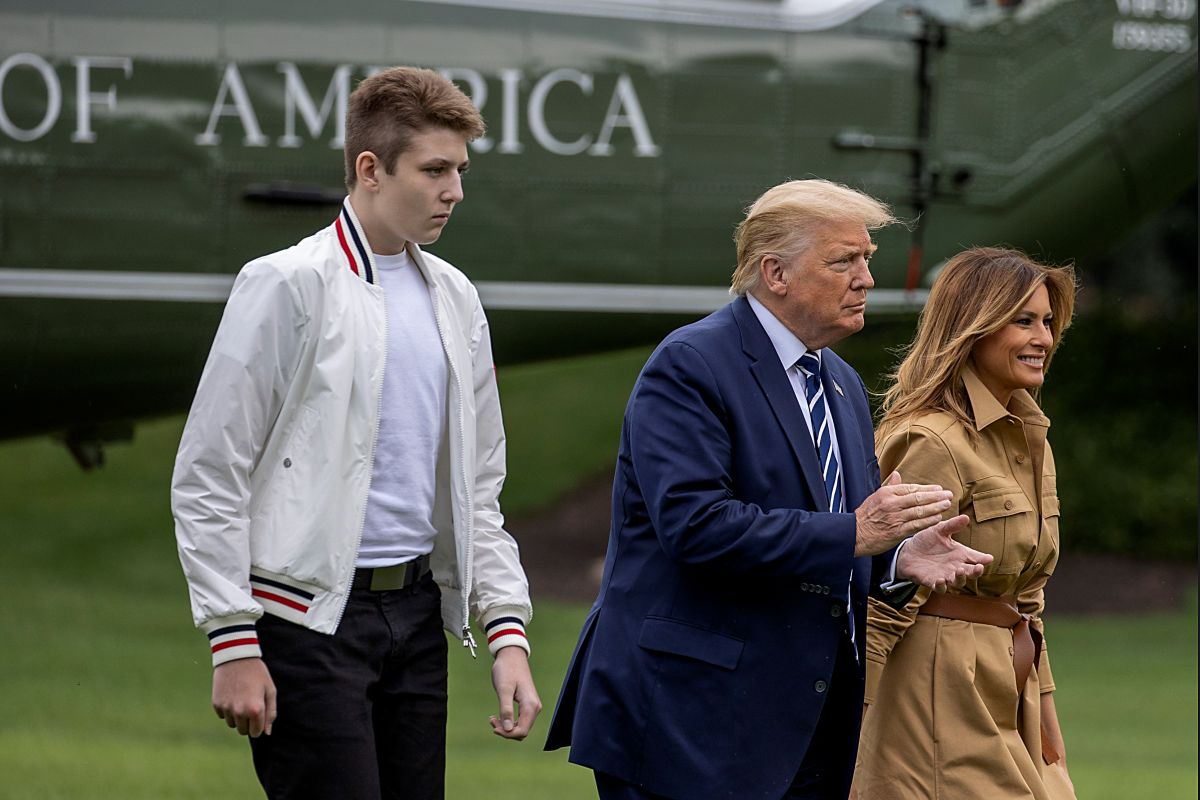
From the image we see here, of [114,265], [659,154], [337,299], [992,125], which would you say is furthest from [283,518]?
[992,125]

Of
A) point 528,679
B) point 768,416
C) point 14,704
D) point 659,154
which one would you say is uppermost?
point 659,154

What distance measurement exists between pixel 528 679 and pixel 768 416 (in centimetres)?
69

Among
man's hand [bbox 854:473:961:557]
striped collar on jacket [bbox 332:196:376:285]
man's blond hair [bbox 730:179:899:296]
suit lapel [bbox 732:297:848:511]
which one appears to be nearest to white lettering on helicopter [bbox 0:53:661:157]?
striped collar on jacket [bbox 332:196:376:285]

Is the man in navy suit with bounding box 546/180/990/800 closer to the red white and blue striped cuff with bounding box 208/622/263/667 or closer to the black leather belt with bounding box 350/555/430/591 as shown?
the black leather belt with bounding box 350/555/430/591

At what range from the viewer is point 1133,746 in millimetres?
8789

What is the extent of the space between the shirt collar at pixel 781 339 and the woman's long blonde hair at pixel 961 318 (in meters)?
0.56

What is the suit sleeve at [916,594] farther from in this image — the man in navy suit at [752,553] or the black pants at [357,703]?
the black pants at [357,703]

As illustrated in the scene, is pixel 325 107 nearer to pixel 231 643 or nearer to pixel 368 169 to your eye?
pixel 368 169

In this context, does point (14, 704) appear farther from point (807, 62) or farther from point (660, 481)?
point (660, 481)

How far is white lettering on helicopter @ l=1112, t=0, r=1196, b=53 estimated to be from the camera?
25.3ft

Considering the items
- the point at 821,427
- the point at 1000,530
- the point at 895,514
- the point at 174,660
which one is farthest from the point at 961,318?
the point at 174,660

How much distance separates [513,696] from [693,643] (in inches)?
14.8

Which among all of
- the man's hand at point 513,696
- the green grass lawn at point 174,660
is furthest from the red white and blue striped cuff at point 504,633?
the green grass lawn at point 174,660

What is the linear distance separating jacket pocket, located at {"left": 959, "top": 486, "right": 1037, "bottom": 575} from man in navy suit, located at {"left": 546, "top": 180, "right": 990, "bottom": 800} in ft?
1.07
